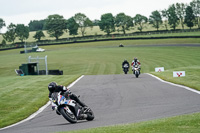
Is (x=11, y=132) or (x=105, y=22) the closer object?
(x=11, y=132)

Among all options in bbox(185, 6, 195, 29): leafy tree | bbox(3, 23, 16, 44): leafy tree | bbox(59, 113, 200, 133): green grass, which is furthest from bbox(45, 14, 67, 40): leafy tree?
bbox(59, 113, 200, 133): green grass

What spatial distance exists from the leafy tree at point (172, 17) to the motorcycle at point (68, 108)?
12613cm

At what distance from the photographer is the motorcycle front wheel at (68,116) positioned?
1076cm

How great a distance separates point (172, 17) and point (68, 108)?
12896 centimetres

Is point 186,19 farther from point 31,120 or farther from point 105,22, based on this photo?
point 31,120

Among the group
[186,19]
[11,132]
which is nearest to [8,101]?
[11,132]

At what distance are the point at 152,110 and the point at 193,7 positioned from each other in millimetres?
133437

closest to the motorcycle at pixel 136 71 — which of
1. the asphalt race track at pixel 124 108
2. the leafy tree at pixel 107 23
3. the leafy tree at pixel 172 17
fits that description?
the asphalt race track at pixel 124 108

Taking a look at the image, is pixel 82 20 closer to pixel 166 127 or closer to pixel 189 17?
pixel 189 17

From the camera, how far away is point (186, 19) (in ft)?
434

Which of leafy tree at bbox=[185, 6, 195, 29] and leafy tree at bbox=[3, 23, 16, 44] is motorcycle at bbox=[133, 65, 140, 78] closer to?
leafy tree at bbox=[185, 6, 195, 29]

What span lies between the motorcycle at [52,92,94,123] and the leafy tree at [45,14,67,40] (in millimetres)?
140136

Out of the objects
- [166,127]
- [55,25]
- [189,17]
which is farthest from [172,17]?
[166,127]

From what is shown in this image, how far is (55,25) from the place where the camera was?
151 m
